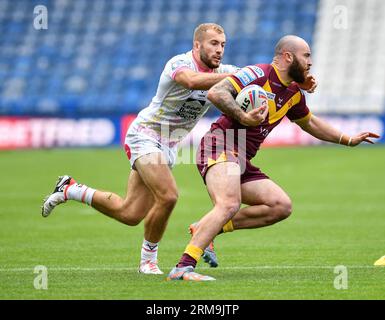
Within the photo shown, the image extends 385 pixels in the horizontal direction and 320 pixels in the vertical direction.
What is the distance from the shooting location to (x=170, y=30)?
37.4 meters

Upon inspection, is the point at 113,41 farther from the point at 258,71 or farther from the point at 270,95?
the point at 258,71

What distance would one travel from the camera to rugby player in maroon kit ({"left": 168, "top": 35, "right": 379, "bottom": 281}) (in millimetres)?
9352

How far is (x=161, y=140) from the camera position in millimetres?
10328

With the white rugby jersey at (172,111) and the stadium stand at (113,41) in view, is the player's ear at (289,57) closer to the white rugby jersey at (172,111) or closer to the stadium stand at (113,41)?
the white rugby jersey at (172,111)

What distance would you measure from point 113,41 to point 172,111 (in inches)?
1093

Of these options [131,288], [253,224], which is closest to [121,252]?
[253,224]

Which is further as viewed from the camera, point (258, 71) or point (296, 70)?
point (296, 70)

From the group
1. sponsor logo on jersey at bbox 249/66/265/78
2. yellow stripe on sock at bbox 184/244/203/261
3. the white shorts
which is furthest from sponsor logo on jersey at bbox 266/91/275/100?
yellow stripe on sock at bbox 184/244/203/261

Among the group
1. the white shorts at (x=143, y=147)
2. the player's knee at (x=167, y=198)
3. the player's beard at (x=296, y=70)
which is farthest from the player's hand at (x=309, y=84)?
the player's knee at (x=167, y=198)

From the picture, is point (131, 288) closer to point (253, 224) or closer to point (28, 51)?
point (253, 224)

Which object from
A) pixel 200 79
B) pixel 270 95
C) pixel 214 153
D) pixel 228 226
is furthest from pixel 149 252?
pixel 270 95

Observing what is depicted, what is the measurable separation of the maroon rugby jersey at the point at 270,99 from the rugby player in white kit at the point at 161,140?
342 millimetres

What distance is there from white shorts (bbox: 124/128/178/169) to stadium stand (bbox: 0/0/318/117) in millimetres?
24033

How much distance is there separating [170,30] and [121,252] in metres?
25.7
